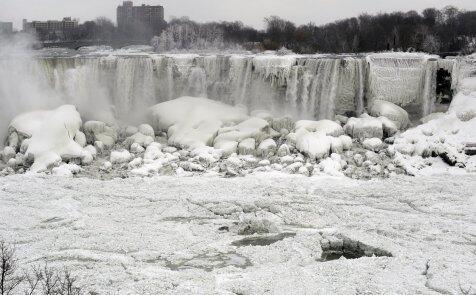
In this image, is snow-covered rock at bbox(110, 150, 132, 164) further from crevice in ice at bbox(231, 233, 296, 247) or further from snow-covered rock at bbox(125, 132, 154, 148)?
crevice in ice at bbox(231, 233, 296, 247)

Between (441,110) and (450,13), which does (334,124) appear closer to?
(441,110)

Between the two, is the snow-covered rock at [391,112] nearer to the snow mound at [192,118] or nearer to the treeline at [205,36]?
the snow mound at [192,118]

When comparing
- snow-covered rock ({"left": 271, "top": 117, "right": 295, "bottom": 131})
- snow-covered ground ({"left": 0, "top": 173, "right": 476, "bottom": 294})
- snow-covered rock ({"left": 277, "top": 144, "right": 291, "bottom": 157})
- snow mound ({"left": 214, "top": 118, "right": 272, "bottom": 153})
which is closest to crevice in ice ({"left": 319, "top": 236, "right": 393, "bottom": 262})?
snow-covered ground ({"left": 0, "top": 173, "right": 476, "bottom": 294})

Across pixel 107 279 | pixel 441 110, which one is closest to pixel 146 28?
pixel 441 110

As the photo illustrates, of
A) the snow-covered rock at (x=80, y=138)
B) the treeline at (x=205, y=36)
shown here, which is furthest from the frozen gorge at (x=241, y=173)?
the treeline at (x=205, y=36)

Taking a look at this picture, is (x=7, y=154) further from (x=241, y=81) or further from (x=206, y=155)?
(x=241, y=81)
